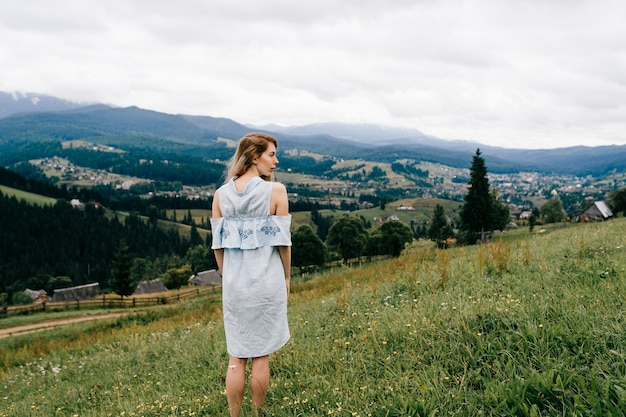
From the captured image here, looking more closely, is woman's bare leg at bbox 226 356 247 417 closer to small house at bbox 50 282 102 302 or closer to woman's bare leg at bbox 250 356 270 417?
woman's bare leg at bbox 250 356 270 417

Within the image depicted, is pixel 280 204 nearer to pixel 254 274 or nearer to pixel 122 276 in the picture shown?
pixel 254 274

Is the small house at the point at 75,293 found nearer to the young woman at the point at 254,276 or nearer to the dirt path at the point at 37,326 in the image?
the dirt path at the point at 37,326

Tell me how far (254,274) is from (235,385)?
3.73 ft

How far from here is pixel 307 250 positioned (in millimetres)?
58781

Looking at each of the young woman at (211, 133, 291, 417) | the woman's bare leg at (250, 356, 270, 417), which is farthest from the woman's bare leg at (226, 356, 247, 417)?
the woman's bare leg at (250, 356, 270, 417)

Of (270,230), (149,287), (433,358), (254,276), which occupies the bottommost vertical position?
(149,287)

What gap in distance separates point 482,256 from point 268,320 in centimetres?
479

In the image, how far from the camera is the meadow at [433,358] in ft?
9.90

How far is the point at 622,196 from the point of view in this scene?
63.1 meters

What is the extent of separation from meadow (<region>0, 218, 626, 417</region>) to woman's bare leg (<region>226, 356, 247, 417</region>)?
0.80 ft

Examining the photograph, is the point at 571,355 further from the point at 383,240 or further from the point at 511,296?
the point at 383,240

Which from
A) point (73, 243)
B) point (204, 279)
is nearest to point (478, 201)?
point (204, 279)

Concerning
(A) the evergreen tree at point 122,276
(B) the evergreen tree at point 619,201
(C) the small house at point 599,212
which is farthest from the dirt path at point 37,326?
(B) the evergreen tree at point 619,201

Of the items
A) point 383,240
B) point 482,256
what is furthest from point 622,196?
point 482,256
